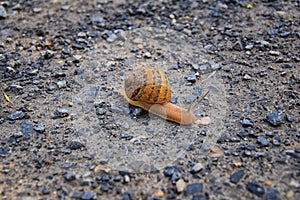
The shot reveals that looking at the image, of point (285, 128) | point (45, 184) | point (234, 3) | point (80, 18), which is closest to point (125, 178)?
point (45, 184)

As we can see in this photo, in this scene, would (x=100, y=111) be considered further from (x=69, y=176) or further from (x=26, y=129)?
(x=69, y=176)

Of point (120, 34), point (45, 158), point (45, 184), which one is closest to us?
point (45, 184)

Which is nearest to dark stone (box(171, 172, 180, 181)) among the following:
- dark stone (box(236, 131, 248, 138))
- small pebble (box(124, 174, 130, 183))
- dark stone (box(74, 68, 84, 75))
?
small pebble (box(124, 174, 130, 183))

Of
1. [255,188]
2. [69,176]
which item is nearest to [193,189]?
[255,188]

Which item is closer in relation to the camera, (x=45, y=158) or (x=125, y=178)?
(x=125, y=178)

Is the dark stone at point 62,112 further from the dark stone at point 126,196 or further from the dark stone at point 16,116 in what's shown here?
the dark stone at point 126,196

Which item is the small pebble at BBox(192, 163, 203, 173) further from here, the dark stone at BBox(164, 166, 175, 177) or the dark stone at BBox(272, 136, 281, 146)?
the dark stone at BBox(272, 136, 281, 146)

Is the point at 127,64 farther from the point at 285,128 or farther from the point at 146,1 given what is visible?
the point at 285,128
